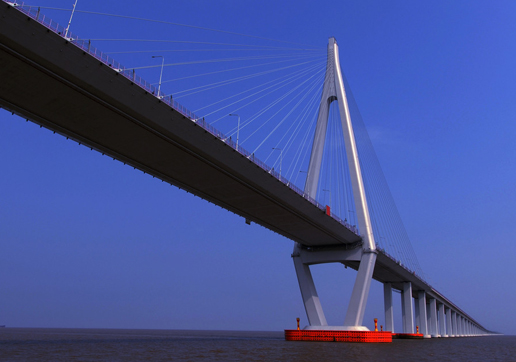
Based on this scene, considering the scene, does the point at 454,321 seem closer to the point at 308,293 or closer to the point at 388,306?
the point at 388,306

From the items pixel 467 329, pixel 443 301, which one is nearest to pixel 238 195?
pixel 443 301

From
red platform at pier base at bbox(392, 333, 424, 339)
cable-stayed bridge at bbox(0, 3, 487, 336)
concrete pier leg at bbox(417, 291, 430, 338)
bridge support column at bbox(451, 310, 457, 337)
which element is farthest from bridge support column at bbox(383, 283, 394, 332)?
bridge support column at bbox(451, 310, 457, 337)

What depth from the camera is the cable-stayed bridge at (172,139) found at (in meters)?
17.5

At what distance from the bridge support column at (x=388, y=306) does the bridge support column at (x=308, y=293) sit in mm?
21800

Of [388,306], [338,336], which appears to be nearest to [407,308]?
[388,306]

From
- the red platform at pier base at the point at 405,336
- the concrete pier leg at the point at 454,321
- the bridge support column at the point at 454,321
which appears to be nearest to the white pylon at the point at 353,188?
the red platform at pier base at the point at 405,336

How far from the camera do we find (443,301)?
79.9m

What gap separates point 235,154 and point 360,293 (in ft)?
55.7

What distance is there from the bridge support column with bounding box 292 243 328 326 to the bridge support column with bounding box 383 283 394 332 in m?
21.8

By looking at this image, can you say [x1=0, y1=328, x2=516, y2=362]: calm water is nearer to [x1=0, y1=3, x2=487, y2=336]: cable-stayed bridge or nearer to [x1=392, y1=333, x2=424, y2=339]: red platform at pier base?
[x1=0, y1=3, x2=487, y2=336]: cable-stayed bridge

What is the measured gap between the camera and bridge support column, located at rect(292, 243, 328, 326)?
38231mm

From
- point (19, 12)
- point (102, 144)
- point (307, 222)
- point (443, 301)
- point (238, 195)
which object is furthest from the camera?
point (443, 301)

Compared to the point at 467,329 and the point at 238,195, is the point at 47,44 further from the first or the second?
the point at 467,329

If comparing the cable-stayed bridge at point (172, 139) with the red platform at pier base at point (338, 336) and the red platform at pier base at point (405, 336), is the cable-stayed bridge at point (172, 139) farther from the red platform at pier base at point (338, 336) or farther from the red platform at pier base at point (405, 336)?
the red platform at pier base at point (405, 336)
